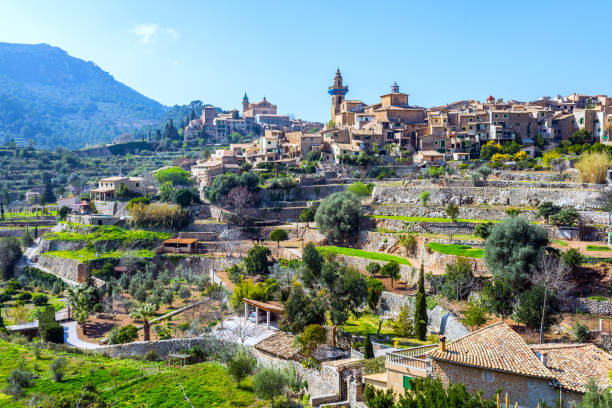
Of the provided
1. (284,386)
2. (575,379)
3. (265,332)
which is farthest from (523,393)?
(265,332)

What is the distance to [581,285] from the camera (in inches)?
1105

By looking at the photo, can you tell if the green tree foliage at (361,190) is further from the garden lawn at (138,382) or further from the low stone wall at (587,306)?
the garden lawn at (138,382)

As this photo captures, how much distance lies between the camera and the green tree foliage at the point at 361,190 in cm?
5088

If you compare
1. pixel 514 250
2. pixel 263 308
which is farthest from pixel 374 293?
pixel 514 250

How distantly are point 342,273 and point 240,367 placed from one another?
13278mm

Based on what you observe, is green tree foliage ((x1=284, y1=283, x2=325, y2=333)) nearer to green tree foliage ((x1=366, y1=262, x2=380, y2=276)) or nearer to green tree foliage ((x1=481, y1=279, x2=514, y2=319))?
green tree foliage ((x1=481, y1=279, x2=514, y2=319))

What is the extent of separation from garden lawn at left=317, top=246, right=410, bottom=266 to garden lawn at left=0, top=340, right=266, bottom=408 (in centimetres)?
1791

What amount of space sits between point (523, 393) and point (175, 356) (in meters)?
16.8

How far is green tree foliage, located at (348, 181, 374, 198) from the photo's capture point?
50875 millimetres

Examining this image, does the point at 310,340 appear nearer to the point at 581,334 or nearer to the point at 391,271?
the point at 581,334

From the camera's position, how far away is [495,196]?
144 ft

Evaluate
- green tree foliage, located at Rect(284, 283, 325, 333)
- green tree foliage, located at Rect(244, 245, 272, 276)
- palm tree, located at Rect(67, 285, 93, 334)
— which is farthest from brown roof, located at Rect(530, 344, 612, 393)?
palm tree, located at Rect(67, 285, 93, 334)

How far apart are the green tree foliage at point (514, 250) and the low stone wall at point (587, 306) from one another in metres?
2.36

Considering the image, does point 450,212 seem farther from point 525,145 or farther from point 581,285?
point 525,145
